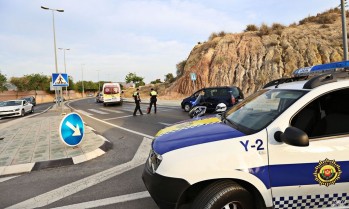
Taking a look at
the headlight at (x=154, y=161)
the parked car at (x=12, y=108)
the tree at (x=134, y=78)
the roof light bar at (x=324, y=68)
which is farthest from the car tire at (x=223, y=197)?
the tree at (x=134, y=78)

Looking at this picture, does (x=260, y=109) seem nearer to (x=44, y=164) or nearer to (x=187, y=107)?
(x=44, y=164)

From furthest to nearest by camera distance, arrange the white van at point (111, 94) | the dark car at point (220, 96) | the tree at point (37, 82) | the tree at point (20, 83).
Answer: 1. the tree at point (37, 82)
2. the tree at point (20, 83)
3. the white van at point (111, 94)
4. the dark car at point (220, 96)

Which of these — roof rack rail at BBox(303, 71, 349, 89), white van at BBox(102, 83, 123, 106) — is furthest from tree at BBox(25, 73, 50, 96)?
roof rack rail at BBox(303, 71, 349, 89)

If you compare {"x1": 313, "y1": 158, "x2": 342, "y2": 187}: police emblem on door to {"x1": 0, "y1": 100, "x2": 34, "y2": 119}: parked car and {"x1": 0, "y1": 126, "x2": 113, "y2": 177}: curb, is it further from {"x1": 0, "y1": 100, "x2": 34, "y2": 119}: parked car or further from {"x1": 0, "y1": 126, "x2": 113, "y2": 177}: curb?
{"x1": 0, "y1": 100, "x2": 34, "y2": 119}: parked car

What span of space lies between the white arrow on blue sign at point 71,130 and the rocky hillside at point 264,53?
27130mm

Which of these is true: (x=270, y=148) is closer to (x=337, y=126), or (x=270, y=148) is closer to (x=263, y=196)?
(x=263, y=196)

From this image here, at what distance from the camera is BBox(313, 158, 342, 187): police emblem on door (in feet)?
7.91

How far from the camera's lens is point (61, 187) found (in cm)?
446

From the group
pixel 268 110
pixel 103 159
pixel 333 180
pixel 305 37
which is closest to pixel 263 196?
pixel 333 180

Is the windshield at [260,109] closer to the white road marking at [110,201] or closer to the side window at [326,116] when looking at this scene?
the side window at [326,116]

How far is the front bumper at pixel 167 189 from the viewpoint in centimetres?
242

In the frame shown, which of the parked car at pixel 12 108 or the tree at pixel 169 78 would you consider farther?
the tree at pixel 169 78

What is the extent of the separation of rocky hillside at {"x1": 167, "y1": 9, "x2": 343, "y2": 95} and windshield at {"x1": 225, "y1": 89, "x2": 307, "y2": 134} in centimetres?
2871

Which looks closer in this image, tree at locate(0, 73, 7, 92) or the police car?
the police car
